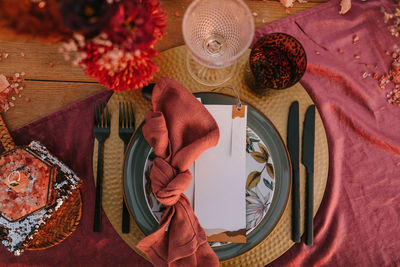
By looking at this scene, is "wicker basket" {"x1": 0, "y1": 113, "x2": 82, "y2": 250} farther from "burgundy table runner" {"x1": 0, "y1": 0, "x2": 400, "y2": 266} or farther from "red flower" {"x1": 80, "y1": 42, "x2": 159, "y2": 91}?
"red flower" {"x1": 80, "y1": 42, "x2": 159, "y2": 91}

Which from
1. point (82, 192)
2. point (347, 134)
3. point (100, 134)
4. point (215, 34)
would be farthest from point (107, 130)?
point (347, 134)

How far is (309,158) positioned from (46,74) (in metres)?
0.59

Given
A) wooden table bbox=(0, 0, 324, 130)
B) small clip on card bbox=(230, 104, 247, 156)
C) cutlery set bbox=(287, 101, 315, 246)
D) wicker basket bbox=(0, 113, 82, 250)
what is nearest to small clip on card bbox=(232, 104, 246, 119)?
small clip on card bbox=(230, 104, 247, 156)

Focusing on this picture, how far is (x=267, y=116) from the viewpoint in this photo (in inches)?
20.4

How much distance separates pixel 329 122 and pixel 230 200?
30cm

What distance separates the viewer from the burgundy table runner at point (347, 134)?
58cm

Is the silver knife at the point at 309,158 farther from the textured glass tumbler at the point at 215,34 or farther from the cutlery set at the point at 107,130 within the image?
the cutlery set at the point at 107,130

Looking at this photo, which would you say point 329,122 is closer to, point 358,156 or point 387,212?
point 358,156

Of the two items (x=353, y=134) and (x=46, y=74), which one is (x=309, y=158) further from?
(x=46, y=74)

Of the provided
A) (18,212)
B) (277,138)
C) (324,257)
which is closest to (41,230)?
(18,212)

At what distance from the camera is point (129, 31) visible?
0.31 meters

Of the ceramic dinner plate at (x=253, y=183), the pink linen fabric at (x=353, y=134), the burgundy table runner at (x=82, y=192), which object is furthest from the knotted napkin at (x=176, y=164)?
the pink linen fabric at (x=353, y=134)

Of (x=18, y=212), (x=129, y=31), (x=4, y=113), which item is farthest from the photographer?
(x=4, y=113)

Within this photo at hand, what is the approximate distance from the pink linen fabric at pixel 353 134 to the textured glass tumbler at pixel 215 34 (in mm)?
120
